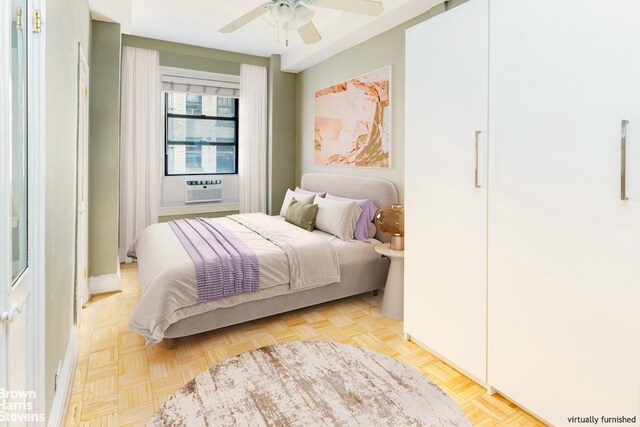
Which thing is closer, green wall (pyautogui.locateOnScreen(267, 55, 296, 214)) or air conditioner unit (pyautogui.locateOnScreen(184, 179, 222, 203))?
air conditioner unit (pyautogui.locateOnScreen(184, 179, 222, 203))

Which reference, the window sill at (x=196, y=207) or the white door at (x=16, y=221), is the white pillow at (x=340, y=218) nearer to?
the window sill at (x=196, y=207)

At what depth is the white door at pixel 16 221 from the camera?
3.24ft

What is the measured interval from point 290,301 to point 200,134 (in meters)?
3.32

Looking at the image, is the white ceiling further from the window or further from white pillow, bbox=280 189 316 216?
white pillow, bbox=280 189 316 216

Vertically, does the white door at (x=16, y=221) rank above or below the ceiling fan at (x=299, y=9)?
below

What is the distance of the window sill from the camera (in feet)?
16.7

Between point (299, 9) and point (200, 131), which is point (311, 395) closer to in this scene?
point (299, 9)

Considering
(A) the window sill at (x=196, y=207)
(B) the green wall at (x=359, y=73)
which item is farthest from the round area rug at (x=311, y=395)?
(A) the window sill at (x=196, y=207)

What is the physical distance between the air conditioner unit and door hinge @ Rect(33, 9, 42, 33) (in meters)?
3.96

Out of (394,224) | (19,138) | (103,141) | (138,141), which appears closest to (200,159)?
(138,141)

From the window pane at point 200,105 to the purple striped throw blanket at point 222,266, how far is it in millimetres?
2741

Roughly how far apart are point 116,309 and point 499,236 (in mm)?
3026

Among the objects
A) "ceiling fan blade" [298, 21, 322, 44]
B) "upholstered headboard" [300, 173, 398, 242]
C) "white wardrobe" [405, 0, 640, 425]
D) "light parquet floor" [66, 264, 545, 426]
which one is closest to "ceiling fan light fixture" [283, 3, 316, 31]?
"ceiling fan blade" [298, 21, 322, 44]

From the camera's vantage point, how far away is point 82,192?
3129 millimetres
